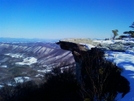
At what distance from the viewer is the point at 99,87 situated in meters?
6.21

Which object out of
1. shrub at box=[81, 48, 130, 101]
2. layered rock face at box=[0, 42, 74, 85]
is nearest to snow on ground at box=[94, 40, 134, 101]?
shrub at box=[81, 48, 130, 101]

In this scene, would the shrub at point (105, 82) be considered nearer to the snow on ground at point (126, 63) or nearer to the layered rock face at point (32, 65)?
the snow on ground at point (126, 63)

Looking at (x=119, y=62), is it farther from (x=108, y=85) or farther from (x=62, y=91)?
(x=62, y=91)

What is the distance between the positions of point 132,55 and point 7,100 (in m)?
9.51

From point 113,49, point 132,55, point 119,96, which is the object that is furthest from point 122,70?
point 113,49

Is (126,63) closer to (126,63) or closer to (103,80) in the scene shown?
(126,63)

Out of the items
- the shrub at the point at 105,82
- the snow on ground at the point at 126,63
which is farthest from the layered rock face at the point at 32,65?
the shrub at the point at 105,82

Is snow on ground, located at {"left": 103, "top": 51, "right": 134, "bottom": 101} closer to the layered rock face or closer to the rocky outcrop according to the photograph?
the rocky outcrop

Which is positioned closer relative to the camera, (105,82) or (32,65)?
(105,82)

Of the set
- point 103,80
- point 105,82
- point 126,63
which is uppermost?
point 126,63

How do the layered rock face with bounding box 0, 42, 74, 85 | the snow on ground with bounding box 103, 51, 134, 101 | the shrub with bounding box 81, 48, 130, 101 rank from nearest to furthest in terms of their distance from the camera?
the snow on ground with bounding box 103, 51, 134, 101, the shrub with bounding box 81, 48, 130, 101, the layered rock face with bounding box 0, 42, 74, 85

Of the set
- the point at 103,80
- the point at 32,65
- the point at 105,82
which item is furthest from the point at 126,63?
the point at 32,65

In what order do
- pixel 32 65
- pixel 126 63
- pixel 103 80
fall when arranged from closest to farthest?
pixel 103 80 < pixel 126 63 < pixel 32 65

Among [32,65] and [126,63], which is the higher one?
[126,63]
